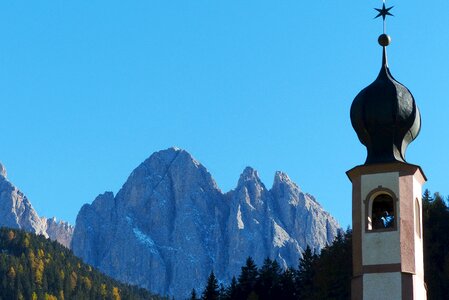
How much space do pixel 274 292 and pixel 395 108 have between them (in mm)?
56383

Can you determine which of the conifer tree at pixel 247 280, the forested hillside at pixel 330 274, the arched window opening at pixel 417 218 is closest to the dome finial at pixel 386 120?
the arched window opening at pixel 417 218

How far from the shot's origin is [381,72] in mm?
29516

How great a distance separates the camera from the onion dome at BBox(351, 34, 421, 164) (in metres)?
→ 28.5

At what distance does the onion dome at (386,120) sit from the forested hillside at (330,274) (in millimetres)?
40782

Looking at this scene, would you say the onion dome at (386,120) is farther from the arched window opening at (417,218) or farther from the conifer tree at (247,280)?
the conifer tree at (247,280)

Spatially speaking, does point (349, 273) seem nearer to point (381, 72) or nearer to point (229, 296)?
point (229, 296)

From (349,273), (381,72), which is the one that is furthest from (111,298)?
(381,72)

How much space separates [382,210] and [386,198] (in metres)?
0.35

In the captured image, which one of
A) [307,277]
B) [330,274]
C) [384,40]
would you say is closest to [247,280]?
[307,277]

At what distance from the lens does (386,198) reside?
28562 mm

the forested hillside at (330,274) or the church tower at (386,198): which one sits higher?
the forested hillside at (330,274)

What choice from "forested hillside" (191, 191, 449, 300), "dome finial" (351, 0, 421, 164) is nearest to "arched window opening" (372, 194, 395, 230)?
"dome finial" (351, 0, 421, 164)

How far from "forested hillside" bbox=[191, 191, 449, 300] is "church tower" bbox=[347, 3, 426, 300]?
40765 mm

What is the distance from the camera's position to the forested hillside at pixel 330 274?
72.0 metres
